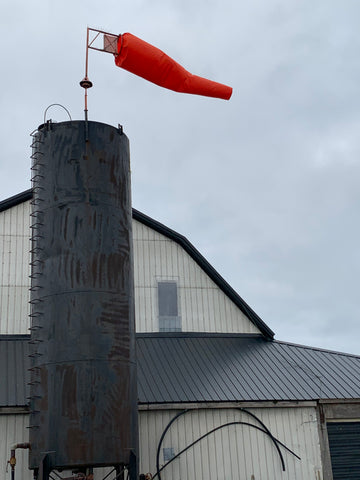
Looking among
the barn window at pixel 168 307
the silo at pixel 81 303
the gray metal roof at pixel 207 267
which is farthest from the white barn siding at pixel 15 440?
the gray metal roof at pixel 207 267

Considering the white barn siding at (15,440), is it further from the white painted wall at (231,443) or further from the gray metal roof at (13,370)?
the gray metal roof at (13,370)

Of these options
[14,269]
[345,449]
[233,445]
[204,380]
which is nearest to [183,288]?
[204,380]

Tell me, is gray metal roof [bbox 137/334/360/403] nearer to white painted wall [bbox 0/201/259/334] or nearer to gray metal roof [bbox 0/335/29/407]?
white painted wall [bbox 0/201/259/334]

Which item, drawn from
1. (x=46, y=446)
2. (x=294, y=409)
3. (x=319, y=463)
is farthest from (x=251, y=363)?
(x=46, y=446)

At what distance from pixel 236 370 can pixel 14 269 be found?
738 centimetres

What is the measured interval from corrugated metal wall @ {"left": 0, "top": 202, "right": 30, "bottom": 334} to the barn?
0.03 metres

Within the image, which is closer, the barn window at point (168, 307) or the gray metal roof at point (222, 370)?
the gray metal roof at point (222, 370)

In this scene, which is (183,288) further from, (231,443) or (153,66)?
(153,66)

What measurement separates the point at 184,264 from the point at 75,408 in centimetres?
932

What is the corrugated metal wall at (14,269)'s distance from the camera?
17953mm

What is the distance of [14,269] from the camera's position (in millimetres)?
18609

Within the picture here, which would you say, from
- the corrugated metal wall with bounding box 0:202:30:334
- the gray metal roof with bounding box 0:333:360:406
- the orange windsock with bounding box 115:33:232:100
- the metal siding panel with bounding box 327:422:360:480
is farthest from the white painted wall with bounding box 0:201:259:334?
the orange windsock with bounding box 115:33:232:100

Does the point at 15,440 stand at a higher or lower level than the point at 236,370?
lower

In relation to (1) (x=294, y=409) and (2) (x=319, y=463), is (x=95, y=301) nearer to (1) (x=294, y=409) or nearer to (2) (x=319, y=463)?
(1) (x=294, y=409)
